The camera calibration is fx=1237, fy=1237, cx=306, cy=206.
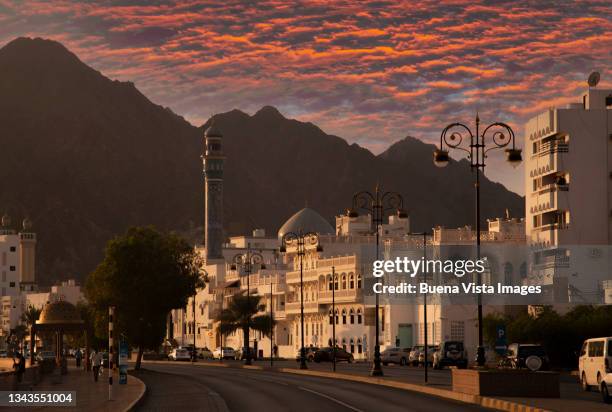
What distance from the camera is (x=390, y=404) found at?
38594 mm

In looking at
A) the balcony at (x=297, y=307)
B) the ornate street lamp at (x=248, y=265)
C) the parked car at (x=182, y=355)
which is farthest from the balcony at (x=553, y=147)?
the parked car at (x=182, y=355)

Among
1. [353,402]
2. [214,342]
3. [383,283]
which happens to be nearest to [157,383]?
[353,402]

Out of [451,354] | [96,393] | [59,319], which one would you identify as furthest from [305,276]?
[96,393]

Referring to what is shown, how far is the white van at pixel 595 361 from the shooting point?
4253 cm

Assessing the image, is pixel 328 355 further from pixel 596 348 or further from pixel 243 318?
pixel 596 348

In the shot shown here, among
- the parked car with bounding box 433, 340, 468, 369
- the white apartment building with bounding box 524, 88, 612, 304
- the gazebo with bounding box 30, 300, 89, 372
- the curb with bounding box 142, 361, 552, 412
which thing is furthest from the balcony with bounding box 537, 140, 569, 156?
the gazebo with bounding box 30, 300, 89, 372

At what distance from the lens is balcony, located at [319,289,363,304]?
398ft

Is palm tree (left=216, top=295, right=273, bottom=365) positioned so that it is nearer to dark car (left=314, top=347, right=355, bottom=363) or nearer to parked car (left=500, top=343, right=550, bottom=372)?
dark car (left=314, top=347, right=355, bottom=363)

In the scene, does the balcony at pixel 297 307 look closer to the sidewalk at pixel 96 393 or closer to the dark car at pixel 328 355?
the dark car at pixel 328 355

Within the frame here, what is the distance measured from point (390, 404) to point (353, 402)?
1.65 metres

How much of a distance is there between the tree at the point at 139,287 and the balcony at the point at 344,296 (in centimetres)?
3420

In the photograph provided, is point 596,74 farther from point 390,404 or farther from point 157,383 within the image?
point 390,404

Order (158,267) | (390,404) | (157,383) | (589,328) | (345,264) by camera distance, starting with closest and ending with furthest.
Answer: (390,404), (157,383), (589,328), (158,267), (345,264)

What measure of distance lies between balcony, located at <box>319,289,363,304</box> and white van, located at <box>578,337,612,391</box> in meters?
73.4
